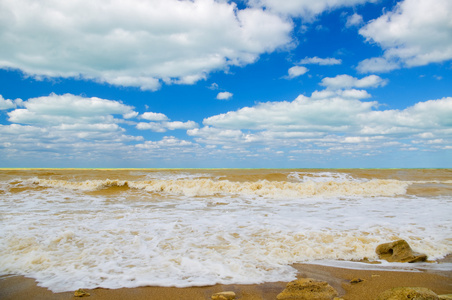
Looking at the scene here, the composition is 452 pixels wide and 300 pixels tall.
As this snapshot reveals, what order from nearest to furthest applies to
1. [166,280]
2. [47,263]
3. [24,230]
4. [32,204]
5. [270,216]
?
[166,280] → [47,263] → [24,230] → [270,216] → [32,204]

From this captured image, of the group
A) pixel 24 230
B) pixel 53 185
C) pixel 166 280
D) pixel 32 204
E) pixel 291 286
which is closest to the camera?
pixel 291 286

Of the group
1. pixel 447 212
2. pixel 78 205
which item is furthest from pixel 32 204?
pixel 447 212

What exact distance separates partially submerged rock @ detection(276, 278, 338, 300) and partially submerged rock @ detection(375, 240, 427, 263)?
75.6 inches

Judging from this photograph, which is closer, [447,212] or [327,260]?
[327,260]

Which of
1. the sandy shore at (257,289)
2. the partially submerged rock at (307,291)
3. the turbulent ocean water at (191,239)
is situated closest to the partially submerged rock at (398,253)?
the turbulent ocean water at (191,239)

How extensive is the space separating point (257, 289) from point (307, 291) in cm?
63

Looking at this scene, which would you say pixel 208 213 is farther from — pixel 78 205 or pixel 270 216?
pixel 78 205

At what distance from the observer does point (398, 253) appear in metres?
4.66

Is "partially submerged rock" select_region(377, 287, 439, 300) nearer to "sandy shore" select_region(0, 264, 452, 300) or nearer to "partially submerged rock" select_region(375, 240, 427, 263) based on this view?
"sandy shore" select_region(0, 264, 452, 300)

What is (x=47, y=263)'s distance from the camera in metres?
4.41

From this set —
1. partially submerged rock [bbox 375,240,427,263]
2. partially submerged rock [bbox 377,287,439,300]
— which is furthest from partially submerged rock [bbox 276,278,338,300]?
partially submerged rock [bbox 375,240,427,263]

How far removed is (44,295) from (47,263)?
4.00 ft

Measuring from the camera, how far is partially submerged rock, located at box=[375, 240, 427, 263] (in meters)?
4.51

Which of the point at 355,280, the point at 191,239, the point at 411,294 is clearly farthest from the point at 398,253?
the point at 191,239
